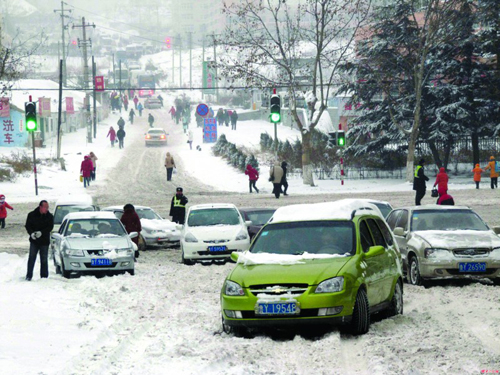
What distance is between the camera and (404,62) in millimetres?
47438

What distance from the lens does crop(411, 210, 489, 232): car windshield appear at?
52.3 ft

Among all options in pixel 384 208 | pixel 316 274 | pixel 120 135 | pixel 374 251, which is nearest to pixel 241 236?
pixel 384 208

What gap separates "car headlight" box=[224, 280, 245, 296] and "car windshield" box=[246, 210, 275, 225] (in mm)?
12935

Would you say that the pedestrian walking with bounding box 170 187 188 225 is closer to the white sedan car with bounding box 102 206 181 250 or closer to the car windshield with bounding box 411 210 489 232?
the white sedan car with bounding box 102 206 181 250

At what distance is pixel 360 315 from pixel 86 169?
3618 cm

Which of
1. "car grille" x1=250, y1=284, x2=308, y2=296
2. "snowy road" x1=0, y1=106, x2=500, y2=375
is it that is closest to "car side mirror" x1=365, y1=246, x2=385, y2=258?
"snowy road" x1=0, y1=106, x2=500, y2=375

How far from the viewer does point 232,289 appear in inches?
398

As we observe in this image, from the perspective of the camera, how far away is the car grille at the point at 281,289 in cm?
977

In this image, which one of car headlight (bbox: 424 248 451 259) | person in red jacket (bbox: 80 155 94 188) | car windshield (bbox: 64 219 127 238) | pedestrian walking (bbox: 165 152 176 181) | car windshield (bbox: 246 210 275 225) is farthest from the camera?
pedestrian walking (bbox: 165 152 176 181)

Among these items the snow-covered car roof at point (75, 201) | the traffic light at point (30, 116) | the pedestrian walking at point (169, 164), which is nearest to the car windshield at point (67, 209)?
the snow-covered car roof at point (75, 201)

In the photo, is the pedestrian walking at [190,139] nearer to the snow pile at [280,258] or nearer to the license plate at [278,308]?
the snow pile at [280,258]

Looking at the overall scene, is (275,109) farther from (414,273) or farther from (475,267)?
(475,267)

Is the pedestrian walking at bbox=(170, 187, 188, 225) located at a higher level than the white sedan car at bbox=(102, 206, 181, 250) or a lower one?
higher

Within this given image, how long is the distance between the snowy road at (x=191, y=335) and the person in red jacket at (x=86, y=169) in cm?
2739
